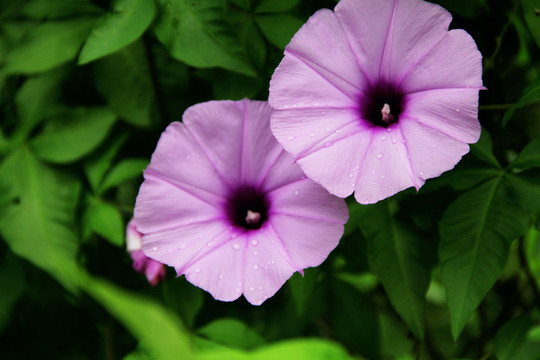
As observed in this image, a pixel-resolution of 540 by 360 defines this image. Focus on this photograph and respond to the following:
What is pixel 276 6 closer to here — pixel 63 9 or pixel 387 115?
pixel 387 115

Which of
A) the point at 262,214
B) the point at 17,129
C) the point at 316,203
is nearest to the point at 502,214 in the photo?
the point at 316,203

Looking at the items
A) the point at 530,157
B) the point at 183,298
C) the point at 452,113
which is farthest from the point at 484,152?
the point at 183,298

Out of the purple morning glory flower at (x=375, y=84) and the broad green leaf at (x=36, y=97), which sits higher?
the purple morning glory flower at (x=375, y=84)

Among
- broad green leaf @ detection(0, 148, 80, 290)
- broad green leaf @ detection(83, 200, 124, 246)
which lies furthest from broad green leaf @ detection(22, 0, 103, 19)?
broad green leaf @ detection(83, 200, 124, 246)

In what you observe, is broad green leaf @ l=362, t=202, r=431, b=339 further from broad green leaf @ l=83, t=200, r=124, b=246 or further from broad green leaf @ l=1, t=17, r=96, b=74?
broad green leaf @ l=1, t=17, r=96, b=74

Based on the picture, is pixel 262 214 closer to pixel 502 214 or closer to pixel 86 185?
pixel 502 214

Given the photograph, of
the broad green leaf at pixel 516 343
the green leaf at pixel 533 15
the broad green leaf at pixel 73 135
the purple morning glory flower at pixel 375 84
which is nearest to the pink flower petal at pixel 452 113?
the purple morning glory flower at pixel 375 84

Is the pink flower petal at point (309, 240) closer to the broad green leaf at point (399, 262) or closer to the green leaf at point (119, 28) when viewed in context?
the broad green leaf at point (399, 262)
